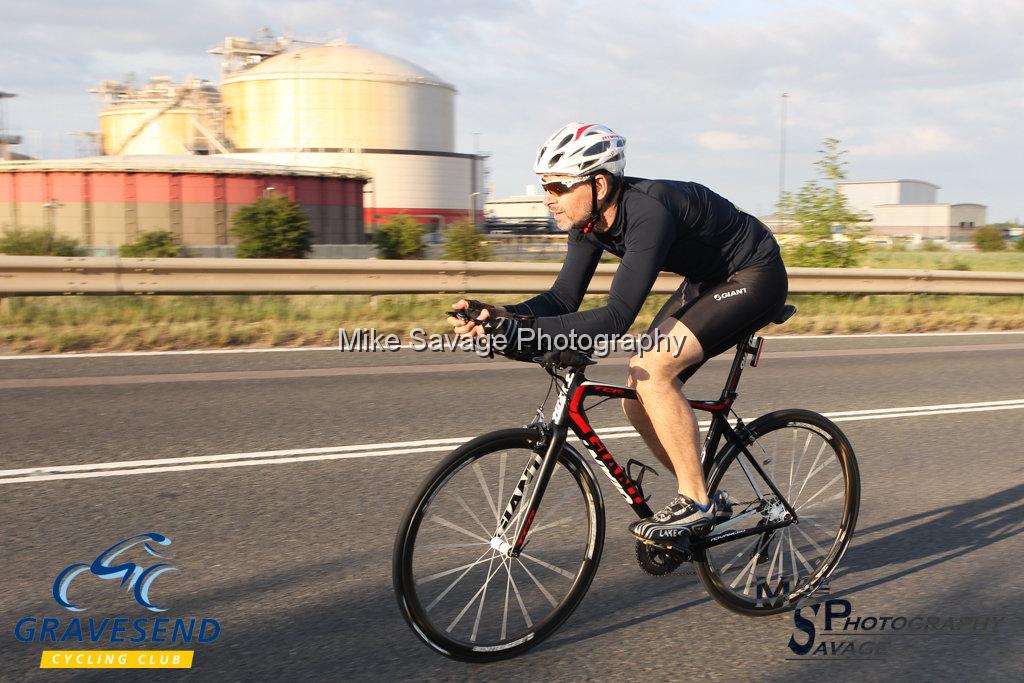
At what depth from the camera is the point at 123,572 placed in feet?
13.4

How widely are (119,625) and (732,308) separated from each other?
8.80ft

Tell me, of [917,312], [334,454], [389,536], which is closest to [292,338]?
[334,454]

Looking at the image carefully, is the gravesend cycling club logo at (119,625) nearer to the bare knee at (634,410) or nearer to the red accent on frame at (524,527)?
the red accent on frame at (524,527)

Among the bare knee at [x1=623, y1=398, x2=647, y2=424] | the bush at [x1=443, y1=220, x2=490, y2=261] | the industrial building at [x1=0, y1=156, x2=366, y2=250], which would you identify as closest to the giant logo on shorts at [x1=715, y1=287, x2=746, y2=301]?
the bare knee at [x1=623, y1=398, x2=647, y2=424]

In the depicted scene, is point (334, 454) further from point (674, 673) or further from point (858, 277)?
point (858, 277)

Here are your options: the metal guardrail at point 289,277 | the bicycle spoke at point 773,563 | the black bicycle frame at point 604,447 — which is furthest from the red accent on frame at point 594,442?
the metal guardrail at point 289,277

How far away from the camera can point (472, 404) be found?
7.64 metres

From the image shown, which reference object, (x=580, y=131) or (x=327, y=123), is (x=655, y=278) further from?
(x=327, y=123)

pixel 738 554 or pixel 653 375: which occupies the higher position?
pixel 653 375

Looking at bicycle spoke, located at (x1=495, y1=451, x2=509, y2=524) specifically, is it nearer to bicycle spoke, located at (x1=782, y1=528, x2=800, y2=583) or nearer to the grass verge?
bicycle spoke, located at (x1=782, y1=528, x2=800, y2=583)

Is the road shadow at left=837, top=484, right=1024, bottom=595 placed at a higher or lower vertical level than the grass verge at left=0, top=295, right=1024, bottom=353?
lower

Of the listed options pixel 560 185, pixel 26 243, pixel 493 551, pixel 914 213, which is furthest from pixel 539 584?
pixel 914 213

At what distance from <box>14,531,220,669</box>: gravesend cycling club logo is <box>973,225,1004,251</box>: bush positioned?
5901 cm

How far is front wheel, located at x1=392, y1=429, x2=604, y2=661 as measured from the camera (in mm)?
3225
